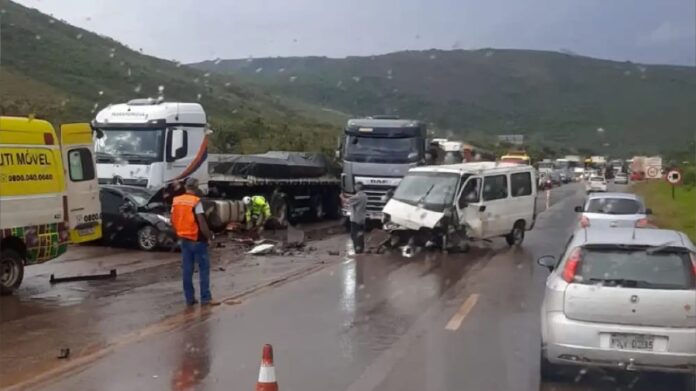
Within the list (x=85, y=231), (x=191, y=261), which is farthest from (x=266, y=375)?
(x=85, y=231)

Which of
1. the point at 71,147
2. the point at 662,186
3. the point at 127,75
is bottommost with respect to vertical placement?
the point at 662,186

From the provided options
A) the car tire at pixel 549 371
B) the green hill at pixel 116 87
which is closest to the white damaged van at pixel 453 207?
the car tire at pixel 549 371

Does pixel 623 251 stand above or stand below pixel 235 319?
above

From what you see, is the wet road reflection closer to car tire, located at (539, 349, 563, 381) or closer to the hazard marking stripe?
the hazard marking stripe

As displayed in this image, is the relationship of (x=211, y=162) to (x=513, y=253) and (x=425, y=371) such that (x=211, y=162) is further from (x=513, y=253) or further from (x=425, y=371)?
(x=425, y=371)

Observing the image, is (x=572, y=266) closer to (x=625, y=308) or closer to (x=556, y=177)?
(x=625, y=308)

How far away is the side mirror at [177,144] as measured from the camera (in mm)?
21702

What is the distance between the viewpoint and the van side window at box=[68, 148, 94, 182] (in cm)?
1499

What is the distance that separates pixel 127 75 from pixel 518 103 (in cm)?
2173

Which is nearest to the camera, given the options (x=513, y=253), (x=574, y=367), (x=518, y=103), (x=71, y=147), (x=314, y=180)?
(x=574, y=367)

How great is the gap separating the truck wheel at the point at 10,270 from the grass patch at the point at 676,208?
61.8 ft

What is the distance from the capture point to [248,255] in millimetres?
19297

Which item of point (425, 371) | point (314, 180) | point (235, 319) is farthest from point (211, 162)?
point (425, 371)

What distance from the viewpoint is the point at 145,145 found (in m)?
21.7
